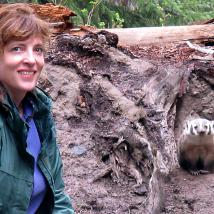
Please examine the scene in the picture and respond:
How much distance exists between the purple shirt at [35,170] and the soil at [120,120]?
83.1 inches

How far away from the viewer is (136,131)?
5414 mm

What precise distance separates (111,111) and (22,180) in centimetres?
356

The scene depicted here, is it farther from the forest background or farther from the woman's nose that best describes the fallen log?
the woman's nose

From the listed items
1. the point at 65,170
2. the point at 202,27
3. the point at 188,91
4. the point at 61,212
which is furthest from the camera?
the point at 202,27

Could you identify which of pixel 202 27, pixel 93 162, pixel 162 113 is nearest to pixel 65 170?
pixel 93 162

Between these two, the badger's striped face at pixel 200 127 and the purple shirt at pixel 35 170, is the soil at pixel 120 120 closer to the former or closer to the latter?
the badger's striped face at pixel 200 127

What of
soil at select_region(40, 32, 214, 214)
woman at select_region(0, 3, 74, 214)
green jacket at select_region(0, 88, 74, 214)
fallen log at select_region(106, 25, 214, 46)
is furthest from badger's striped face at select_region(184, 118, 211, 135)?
green jacket at select_region(0, 88, 74, 214)

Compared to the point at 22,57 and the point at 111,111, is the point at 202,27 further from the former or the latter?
the point at 22,57

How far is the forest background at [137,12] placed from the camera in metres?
9.73

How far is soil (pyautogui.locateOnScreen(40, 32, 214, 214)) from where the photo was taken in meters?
4.80

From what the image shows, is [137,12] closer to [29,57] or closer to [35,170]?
[29,57]

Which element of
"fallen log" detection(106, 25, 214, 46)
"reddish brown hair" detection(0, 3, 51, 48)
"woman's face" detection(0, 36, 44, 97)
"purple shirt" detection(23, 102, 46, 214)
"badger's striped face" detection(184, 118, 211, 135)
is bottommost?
"badger's striped face" detection(184, 118, 211, 135)

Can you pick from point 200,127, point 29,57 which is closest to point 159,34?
point 200,127

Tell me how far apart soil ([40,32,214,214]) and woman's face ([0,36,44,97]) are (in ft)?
7.51
